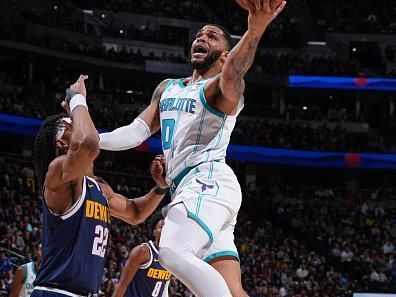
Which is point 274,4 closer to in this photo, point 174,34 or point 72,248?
point 72,248

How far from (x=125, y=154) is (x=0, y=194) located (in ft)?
38.1

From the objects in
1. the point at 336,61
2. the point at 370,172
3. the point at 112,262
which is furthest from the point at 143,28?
the point at 112,262

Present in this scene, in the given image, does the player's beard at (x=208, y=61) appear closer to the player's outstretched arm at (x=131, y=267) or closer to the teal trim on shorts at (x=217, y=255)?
the teal trim on shorts at (x=217, y=255)

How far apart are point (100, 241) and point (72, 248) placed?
8.5 inches

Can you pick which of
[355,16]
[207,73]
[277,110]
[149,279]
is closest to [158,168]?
[207,73]

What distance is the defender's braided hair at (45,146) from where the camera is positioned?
16.8 feet

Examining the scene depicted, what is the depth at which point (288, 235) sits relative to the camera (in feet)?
89.2

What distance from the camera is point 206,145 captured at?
5223 mm

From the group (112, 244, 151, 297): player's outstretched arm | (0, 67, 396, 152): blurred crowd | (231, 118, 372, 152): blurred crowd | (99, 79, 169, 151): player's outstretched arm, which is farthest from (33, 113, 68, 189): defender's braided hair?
(231, 118, 372, 152): blurred crowd

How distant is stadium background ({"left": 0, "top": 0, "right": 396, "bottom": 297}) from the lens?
80.3 feet

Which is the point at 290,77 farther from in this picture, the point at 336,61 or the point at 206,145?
the point at 206,145

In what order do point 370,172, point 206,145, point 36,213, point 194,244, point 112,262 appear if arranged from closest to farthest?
point 194,244 → point 206,145 → point 112,262 → point 36,213 → point 370,172

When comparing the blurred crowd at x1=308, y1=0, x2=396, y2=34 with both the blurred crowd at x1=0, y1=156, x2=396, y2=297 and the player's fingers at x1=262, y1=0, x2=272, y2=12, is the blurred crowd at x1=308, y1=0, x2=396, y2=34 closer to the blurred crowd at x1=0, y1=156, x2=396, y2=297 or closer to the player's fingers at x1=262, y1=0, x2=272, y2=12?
the blurred crowd at x1=0, y1=156, x2=396, y2=297

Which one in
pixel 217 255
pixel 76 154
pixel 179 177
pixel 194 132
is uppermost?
pixel 194 132
